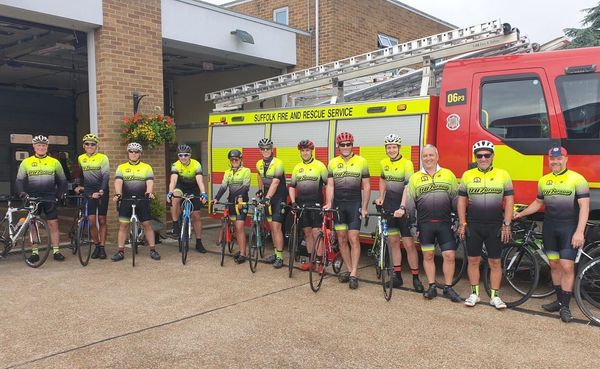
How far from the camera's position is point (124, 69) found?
31.6 feet

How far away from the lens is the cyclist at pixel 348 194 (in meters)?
6.48

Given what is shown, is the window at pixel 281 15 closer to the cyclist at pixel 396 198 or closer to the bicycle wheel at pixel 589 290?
the cyclist at pixel 396 198

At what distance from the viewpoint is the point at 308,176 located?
700 cm

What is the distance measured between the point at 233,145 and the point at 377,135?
10.3 ft

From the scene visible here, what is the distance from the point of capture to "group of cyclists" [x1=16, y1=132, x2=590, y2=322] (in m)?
5.20

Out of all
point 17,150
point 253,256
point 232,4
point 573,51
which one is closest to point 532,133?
point 573,51

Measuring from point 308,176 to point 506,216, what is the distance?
266 cm

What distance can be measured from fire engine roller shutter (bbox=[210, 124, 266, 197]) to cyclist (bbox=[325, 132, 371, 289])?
8.21ft

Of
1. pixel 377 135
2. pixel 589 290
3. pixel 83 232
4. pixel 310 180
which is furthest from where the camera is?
pixel 83 232

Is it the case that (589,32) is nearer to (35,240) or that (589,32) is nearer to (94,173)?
(94,173)

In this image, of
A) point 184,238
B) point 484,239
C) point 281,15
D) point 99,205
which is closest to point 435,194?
point 484,239

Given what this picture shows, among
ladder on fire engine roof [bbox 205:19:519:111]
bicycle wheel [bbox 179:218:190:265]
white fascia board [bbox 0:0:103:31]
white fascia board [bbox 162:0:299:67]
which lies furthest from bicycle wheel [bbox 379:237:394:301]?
white fascia board [bbox 162:0:299:67]

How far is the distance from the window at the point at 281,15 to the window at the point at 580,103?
9886 mm

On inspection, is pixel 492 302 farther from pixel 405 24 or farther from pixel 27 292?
pixel 405 24
